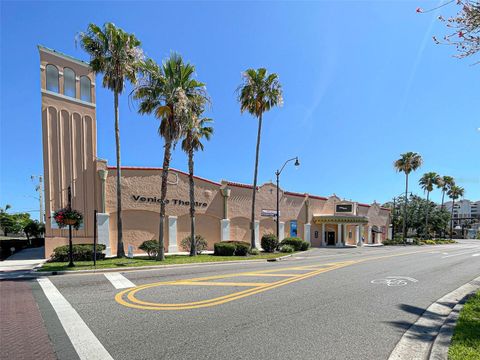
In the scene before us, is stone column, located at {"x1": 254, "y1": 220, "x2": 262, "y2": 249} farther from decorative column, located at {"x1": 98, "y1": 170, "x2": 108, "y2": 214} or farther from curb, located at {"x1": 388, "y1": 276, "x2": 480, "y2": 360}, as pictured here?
curb, located at {"x1": 388, "y1": 276, "x2": 480, "y2": 360}

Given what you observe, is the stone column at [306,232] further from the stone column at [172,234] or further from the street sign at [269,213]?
the stone column at [172,234]

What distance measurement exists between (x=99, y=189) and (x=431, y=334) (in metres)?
21.2

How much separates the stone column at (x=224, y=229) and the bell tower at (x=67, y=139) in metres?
11.3

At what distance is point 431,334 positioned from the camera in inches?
221

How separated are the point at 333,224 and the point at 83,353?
41074 mm

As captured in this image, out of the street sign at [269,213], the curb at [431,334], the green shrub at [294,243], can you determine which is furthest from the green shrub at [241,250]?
the curb at [431,334]

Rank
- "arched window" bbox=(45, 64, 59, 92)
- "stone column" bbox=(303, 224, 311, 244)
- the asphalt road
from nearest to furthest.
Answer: the asphalt road → "arched window" bbox=(45, 64, 59, 92) → "stone column" bbox=(303, 224, 311, 244)

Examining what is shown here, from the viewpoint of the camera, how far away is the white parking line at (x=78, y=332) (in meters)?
4.58

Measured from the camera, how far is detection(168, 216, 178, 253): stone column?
2464cm

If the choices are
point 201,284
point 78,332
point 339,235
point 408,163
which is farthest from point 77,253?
point 408,163

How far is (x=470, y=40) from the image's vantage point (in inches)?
196

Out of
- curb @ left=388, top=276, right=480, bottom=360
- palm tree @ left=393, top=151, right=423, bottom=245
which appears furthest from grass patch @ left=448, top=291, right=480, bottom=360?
palm tree @ left=393, top=151, right=423, bottom=245

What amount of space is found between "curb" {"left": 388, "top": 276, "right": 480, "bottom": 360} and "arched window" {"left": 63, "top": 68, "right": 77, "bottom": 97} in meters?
23.4

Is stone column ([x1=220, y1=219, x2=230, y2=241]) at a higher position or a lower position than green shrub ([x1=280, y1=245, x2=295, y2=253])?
→ higher
